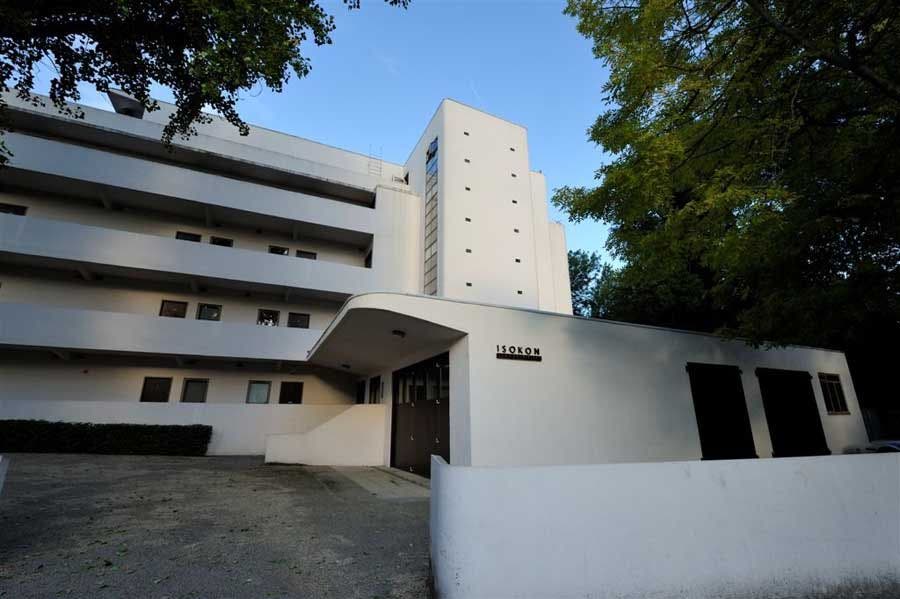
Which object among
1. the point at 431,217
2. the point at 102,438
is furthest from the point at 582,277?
the point at 102,438

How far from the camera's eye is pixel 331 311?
19.5 metres

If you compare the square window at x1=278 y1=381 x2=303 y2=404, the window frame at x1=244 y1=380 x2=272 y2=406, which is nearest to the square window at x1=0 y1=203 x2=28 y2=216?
the window frame at x1=244 y1=380 x2=272 y2=406

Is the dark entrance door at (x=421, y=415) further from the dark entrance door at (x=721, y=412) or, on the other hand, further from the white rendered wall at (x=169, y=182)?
the white rendered wall at (x=169, y=182)

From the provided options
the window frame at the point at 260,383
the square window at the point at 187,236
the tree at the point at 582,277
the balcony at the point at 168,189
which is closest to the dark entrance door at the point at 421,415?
the window frame at the point at 260,383

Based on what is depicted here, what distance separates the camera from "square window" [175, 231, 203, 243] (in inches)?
711

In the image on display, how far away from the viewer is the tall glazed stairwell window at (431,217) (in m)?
19.8

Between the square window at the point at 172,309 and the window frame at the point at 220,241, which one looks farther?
the window frame at the point at 220,241

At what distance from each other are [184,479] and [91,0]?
31.3ft

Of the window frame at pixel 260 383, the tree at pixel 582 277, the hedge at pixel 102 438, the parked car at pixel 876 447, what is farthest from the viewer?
the tree at pixel 582 277

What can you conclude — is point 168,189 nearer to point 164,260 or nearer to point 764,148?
point 164,260

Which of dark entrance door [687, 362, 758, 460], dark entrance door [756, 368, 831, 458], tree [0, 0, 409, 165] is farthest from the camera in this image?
dark entrance door [756, 368, 831, 458]

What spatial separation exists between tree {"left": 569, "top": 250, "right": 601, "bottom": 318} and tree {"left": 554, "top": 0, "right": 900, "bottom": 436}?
24.1 meters

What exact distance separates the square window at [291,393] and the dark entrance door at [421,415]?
7.58 metres

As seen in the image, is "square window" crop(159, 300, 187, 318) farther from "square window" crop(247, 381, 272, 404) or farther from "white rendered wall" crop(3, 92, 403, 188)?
"white rendered wall" crop(3, 92, 403, 188)
